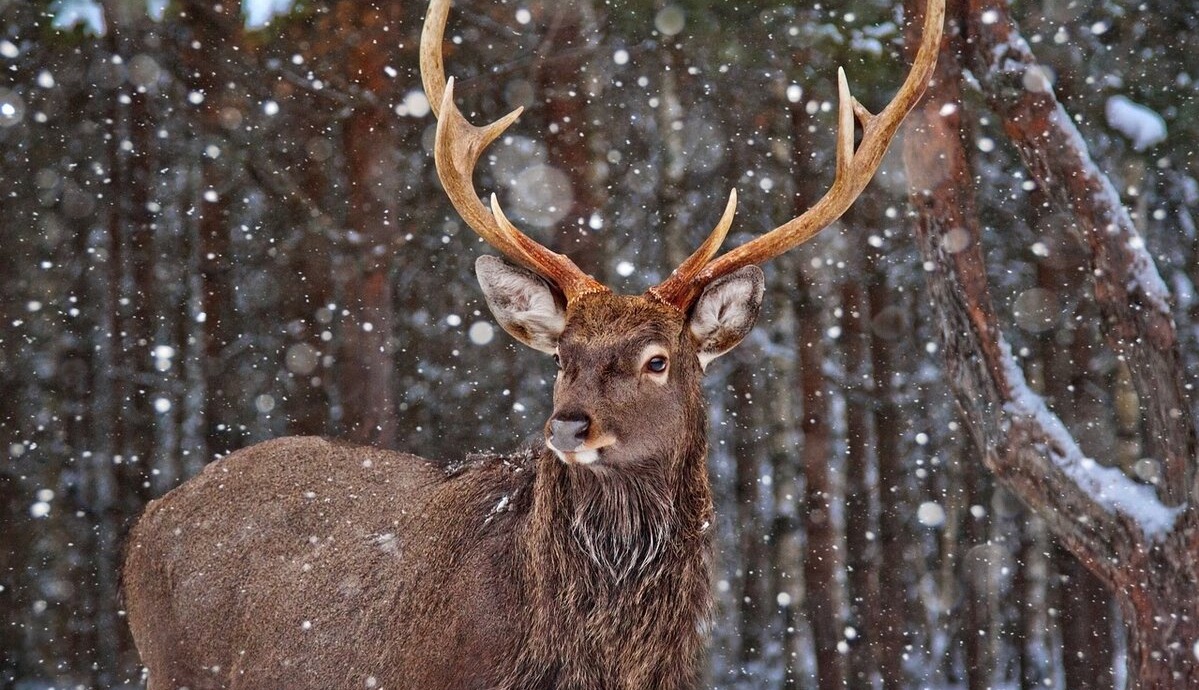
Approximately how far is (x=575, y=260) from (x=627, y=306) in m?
3.73

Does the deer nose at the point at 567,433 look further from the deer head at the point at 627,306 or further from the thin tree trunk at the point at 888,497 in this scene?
the thin tree trunk at the point at 888,497

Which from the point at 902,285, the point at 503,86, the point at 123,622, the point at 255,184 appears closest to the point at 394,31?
the point at 503,86

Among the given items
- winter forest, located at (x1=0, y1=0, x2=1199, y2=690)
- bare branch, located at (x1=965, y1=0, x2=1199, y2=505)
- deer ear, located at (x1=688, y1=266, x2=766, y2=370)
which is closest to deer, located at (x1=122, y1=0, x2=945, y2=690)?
deer ear, located at (x1=688, y1=266, x2=766, y2=370)

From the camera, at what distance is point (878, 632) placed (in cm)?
732

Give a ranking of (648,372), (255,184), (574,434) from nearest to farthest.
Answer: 1. (574,434)
2. (648,372)
3. (255,184)

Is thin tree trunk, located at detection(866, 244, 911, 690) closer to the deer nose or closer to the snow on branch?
the snow on branch

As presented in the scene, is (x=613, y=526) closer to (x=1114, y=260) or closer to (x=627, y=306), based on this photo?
(x=627, y=306)

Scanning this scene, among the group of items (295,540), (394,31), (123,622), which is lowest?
(123,622)

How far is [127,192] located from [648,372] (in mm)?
5369

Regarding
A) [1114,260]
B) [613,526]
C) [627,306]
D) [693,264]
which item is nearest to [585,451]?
[613,526]

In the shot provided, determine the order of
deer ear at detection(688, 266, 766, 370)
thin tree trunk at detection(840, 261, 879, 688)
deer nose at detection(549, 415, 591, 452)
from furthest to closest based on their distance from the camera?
thin tree trunk at detection(840, 261, 879, 688)
deer ear at detection(688, 266, 766, 370)
deer nose at detection(549, 415, 591, 452)

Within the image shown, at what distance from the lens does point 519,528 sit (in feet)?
12.6

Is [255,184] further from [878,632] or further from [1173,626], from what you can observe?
[1173,626]

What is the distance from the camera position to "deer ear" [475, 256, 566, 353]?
4.05 m
